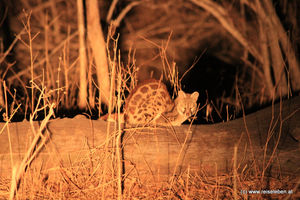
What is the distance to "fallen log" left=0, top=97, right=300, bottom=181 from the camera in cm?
341

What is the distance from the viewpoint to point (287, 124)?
387 centimetres

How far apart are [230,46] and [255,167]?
855 cm

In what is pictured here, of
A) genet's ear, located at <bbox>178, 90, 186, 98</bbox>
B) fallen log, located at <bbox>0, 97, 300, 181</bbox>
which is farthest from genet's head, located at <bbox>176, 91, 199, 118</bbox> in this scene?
fallen log, located at <bbox>0, 97, 300, 181</bbox>

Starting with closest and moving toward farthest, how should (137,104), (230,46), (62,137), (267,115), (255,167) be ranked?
(255,167) → (62,137) → (267,115) → (137,104) → (230,46)

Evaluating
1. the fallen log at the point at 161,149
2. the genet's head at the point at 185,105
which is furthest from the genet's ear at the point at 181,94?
the fallen log at the point at 161,149

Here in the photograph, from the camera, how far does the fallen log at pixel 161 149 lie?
11.2 ft

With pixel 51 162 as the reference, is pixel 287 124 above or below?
above

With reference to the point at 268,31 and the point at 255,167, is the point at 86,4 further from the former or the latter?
A: the point at 255,167

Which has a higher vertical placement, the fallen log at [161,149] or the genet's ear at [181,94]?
the genet's ear at [181,94]

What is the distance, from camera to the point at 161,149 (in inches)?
139

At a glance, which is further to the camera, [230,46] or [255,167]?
[230,46]

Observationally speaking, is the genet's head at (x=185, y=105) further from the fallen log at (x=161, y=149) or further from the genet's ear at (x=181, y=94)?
the fallen log at (x=161, y=149)

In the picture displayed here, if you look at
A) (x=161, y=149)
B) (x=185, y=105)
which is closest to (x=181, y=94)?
(x=185, y=105)

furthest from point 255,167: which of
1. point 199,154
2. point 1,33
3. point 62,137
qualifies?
point 1,33
